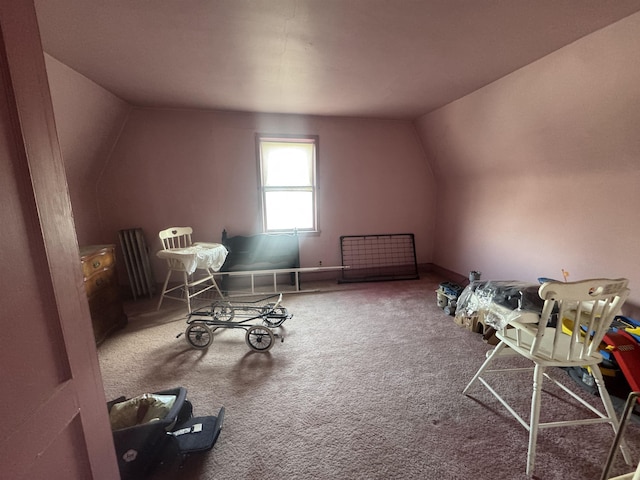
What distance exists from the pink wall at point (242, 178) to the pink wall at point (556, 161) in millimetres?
697

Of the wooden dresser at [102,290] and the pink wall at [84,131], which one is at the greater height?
the pink wall at [84,131]

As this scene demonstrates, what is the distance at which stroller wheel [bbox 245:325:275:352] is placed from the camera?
7.15ft

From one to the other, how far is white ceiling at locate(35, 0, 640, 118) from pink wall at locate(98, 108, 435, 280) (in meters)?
0.70

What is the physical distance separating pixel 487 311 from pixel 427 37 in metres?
1.96

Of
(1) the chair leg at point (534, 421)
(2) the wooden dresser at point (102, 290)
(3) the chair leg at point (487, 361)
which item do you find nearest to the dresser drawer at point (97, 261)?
(2) the wooden dresser at point (102, 290)

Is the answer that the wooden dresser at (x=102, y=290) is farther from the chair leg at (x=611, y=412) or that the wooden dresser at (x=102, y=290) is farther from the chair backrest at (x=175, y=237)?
the chair leg at (x=611, y=412)

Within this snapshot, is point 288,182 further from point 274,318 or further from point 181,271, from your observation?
point 274,318

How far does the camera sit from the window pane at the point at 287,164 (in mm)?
3580

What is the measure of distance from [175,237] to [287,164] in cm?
166

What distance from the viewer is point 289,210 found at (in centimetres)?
376

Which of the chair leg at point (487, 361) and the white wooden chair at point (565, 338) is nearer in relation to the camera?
the white wooden chair at point (565, 338)

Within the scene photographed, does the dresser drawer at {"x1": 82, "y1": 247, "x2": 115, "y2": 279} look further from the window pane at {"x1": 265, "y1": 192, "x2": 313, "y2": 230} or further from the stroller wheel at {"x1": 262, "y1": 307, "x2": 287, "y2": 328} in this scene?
the window pane at {"x1": 265, "y1": 192, "x2": 313, "y2": 230}

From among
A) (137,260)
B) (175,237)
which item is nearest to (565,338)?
(175,237)

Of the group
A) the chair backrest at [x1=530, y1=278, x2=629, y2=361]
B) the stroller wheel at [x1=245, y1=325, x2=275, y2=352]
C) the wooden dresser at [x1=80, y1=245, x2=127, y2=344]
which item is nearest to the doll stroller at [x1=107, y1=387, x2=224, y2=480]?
the stroller wheel at [x1=245, y1=325, x2=275, y2=352]
